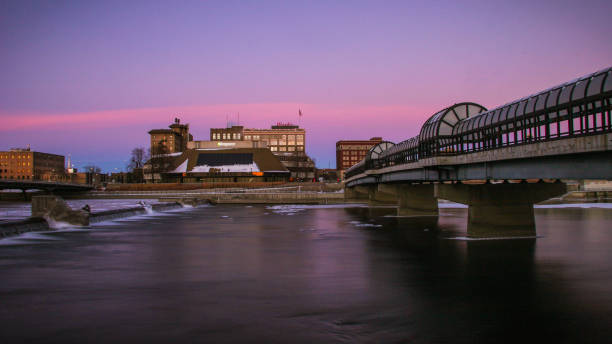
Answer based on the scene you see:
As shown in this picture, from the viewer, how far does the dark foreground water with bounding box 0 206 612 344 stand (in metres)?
15.4

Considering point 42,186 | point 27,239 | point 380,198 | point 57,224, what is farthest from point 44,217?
point 42,186

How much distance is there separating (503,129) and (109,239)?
32745 mm

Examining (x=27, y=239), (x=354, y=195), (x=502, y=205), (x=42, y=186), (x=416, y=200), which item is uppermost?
(x=42, y=186)

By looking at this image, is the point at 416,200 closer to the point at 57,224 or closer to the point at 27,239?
the point at 57,224

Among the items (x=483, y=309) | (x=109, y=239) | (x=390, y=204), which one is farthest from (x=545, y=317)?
(x=390, y=204)

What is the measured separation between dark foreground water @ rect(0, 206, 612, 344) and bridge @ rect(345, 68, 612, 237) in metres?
2.99

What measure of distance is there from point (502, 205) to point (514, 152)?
36.6 ft

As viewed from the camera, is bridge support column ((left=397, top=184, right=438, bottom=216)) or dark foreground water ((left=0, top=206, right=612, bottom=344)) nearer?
dark foreground water ((left=0, top=206, right=612, bottom=344))

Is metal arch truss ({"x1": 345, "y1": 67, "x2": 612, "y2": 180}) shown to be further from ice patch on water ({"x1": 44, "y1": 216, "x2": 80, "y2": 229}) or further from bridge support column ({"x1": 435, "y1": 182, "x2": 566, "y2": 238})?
ice patch on water ({"x1": 44, "y1": 216, "x2": 80, "y2": 229})

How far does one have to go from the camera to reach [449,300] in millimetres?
19656

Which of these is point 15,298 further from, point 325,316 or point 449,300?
point 449,300

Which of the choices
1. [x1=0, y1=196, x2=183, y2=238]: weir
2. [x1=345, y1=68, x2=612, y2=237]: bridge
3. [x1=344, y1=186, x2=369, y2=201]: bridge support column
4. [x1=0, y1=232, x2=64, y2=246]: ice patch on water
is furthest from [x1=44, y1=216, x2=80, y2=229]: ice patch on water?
[x1=344, y1=186, x2=369, y2=201]: bridge support column

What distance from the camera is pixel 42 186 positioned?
133500 millimetres

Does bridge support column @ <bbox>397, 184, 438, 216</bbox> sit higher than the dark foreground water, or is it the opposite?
bridge support column @ <bbox>397, 184, 438, 216</bbox>
